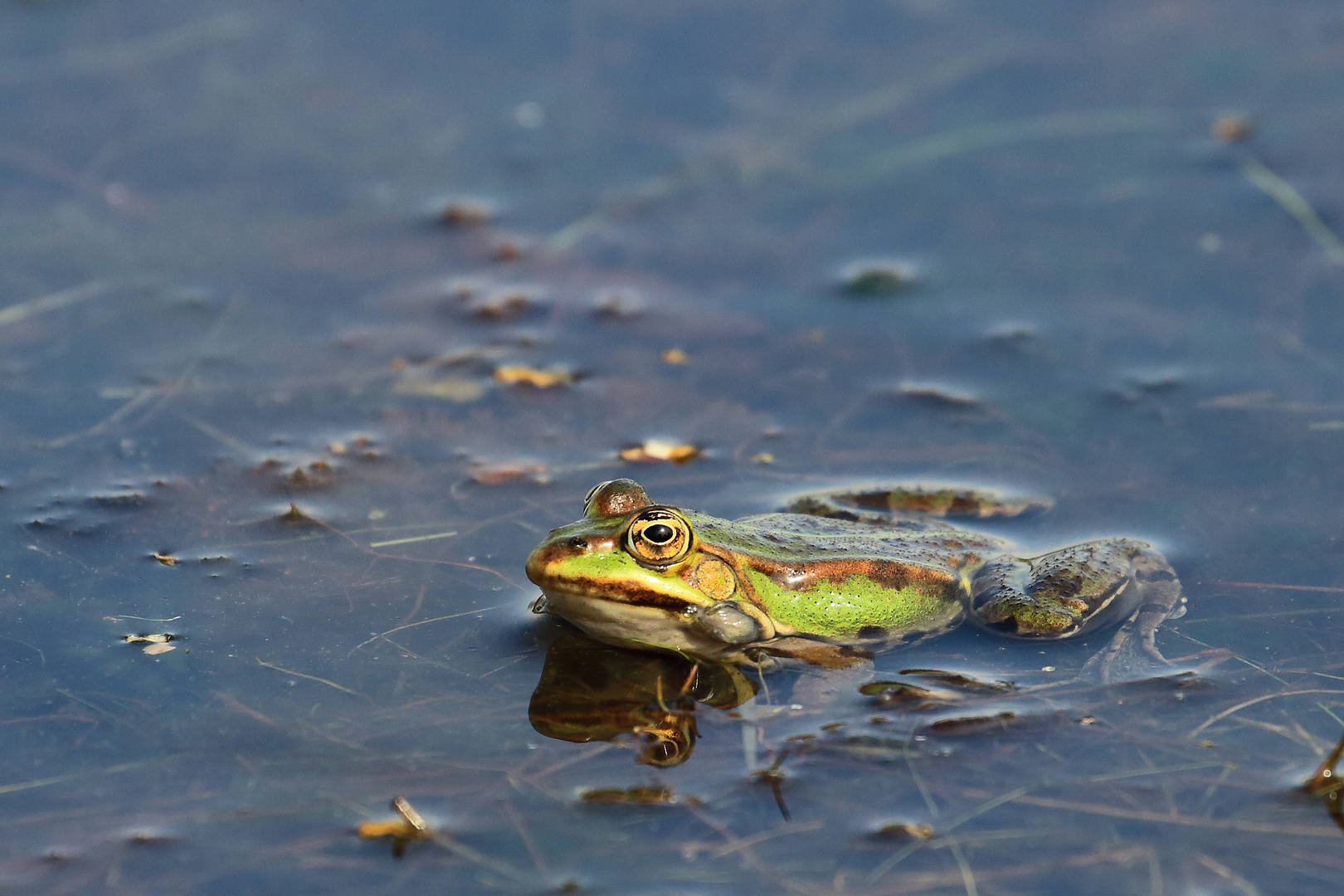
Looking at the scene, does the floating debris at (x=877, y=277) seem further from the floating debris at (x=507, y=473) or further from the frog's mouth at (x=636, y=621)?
the frog's mouth at (x=636, y=621)

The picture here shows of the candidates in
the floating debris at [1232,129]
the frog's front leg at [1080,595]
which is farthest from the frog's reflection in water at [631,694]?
the floating debris at [1232,129]

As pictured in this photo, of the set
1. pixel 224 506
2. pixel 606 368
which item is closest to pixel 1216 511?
pixel 606 368

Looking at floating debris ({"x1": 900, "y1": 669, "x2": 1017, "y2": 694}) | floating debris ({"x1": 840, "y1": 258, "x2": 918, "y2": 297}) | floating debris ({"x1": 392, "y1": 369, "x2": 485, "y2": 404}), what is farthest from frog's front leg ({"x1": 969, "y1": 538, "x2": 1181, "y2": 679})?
floating debris ({"x1": 392, "y1": 369, "x2": 485, "y2": 404})

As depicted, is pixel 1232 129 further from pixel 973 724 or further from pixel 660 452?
pixel 973 724

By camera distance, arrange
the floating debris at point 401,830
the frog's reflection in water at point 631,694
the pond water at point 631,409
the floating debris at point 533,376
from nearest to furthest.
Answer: the floating debris at point 401,830 < the pond water at point 631,409 < the frog's reflection in water at point 631,694 < the floating debris at point 533,376

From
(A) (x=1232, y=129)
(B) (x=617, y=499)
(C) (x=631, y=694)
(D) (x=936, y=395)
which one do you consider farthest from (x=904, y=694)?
(A) (x=1232, y=129)

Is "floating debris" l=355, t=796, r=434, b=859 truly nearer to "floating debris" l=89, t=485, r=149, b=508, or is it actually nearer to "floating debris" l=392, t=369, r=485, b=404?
"floating debris" l=89, t=485, r=149, b=508
